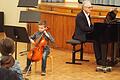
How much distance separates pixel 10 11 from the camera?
11.7 meters

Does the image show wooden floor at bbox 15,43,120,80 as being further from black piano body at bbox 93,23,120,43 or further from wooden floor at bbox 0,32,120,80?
black piano body at bbox 93,23,120,43

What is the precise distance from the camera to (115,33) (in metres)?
6.70

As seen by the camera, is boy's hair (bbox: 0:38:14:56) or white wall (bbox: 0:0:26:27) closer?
boy's hair (bbox: 0:38:14:56)

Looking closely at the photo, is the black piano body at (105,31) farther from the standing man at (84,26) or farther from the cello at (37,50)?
the cello at (37,50)

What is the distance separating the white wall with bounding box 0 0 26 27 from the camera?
1149cm

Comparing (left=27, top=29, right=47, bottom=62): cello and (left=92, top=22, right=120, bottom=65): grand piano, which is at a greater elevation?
(left=92, top=22, right=120, bottom=65): grand piano

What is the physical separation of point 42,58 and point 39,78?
0.37 meters

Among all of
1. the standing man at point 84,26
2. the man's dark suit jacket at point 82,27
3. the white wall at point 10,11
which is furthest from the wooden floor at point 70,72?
the white wall at point 10,11

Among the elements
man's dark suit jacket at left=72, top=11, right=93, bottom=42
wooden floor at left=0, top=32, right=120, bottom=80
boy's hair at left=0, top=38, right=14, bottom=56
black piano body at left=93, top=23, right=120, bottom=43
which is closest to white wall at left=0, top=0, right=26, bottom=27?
wooden floor at left=0, top=32, right=120, bottom=80

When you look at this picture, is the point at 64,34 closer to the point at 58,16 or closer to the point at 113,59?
the point at 58,16

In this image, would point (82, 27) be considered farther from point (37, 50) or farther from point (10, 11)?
point (10, 11)

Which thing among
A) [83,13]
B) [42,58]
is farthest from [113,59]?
[42,58]

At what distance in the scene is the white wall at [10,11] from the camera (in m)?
11.5

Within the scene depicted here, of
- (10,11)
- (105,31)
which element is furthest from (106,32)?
(10,11)
